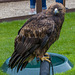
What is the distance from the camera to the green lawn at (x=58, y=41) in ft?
19.6

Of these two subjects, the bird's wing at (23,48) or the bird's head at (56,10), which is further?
the bird's head at (56,10)

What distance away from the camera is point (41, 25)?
3447 mm

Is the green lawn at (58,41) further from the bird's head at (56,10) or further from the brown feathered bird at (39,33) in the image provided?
the bird's head at (56,10)

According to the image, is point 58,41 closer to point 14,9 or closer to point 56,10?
point 56,10

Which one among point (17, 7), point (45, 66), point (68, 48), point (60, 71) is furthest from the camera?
point (17, 7)

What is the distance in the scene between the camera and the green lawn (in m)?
5.96

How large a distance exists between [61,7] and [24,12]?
7.60 metres

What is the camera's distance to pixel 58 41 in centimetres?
703

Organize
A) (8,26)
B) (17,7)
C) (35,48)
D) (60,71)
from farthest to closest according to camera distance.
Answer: (17,7), (8,26), (60,71), (35,48)

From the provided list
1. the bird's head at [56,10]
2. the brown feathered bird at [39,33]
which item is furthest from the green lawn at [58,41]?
the bird's head at [56,10]

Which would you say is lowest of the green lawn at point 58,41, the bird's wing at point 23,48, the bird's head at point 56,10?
the green lawn at point 58,41

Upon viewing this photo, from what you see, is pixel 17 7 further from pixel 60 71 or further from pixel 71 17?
pixel 60 71

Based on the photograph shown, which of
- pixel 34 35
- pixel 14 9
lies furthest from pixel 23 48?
pixel 14 9

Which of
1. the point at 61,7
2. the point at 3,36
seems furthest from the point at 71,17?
the point at 61,7
